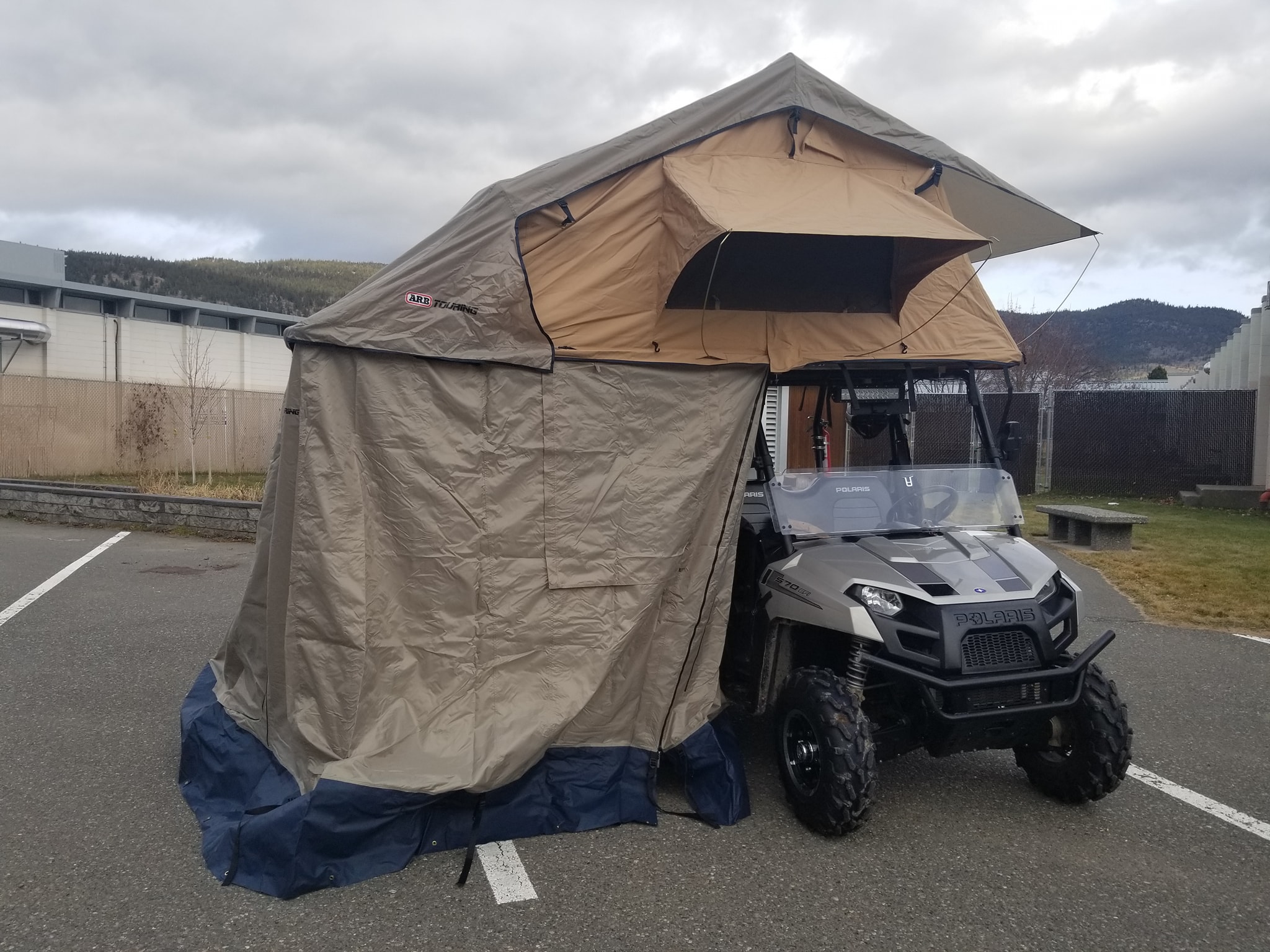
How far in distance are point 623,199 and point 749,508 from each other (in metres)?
1.96

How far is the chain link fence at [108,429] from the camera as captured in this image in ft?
65.0

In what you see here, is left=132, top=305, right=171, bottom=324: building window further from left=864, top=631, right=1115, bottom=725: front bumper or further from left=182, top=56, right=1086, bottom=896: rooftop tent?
left=864, top=631, right=1115, bottom=725: front bumper

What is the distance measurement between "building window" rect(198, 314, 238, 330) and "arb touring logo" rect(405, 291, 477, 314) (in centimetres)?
4036

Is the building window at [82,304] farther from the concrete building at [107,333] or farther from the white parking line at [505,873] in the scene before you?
the white parking line at [505,873]

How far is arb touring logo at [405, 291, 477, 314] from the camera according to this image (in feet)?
14.8

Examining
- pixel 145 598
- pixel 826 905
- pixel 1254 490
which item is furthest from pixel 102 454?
pixel 1254 490

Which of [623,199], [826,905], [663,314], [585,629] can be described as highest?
[623,199]

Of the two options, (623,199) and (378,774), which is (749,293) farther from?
(378,774)

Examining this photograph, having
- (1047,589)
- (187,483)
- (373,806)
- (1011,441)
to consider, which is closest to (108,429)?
(187,483)

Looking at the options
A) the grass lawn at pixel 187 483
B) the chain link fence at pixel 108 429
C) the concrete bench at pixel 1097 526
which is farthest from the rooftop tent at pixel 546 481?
the chain link fence at pixel 108 429

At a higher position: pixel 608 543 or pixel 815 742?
pixel 608 543

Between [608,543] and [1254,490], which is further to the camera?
[1254,490]

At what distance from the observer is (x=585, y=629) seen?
15.2ft

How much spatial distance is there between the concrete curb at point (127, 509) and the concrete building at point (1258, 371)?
17366 mm
